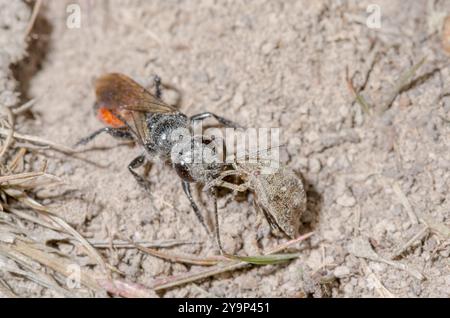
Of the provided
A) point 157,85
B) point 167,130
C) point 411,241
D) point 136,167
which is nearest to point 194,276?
point 136,167

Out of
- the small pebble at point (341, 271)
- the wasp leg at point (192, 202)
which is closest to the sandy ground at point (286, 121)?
the small pebble at point (341, 271)

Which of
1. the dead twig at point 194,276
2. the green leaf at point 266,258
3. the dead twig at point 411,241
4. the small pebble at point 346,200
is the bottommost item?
the dead twig at point 194,276

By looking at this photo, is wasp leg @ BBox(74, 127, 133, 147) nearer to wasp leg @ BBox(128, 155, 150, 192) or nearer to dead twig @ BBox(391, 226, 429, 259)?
wasp leg @ BBox(128, 155, 150, 192)

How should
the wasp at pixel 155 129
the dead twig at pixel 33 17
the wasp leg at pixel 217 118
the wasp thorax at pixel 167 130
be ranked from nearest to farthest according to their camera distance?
the wasp at pixel 155 129 < the wasp thorax at pixel 167 130 < the wasp leg at pixel 217 118 < the dead twig at pixel 33 17

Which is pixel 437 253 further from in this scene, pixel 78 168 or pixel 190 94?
pixel 78 168

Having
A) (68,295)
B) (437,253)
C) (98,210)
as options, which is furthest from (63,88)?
(437,253)

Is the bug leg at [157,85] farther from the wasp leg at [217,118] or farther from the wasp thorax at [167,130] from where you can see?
the wasp leg at [217,118]

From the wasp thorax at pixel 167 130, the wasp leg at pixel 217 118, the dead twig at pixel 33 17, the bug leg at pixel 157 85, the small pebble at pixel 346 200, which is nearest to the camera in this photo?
the small pebble at pixel 346 200

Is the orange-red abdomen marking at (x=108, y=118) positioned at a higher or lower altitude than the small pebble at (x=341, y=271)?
higher
